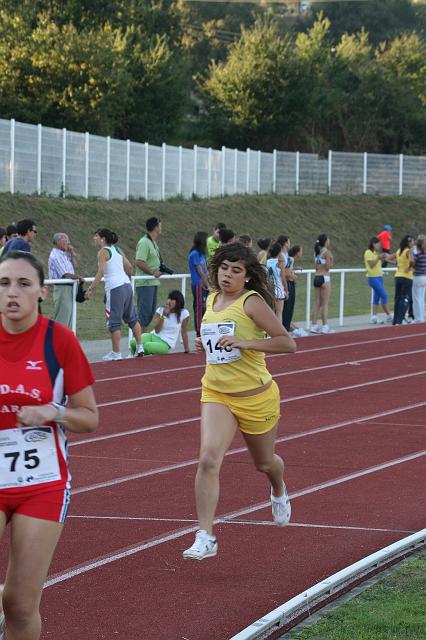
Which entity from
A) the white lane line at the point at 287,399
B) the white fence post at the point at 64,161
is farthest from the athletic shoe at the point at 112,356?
the white fence post at the point at 64,161

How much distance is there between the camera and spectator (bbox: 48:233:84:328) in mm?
17312

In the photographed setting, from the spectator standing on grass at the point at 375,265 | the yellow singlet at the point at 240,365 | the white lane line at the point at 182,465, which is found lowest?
the white lane line at the point at 182,465

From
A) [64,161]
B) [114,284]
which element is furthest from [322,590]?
[64,161]

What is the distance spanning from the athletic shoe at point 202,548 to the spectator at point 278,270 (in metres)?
13.3

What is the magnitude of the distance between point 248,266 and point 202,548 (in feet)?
5.65

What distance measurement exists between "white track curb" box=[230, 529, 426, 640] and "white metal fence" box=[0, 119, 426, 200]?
29.8m

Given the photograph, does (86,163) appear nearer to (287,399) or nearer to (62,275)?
(62,275)

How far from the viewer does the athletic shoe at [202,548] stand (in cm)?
663

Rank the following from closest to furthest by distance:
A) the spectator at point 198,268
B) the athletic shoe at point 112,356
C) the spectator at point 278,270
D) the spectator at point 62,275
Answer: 1. the spectator at point 62,275
2. the athletic shoe at point 112,356
3. the spectator at point 198,268
4. the spectator at point 278,270

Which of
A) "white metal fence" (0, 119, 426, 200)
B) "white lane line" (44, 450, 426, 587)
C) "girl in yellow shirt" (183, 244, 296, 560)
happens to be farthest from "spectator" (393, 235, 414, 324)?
"girl in yellow shirt" (183, 244, 296, 560)

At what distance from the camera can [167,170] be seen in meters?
46.5

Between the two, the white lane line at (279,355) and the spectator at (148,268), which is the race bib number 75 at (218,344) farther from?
the spectator at (148,268)

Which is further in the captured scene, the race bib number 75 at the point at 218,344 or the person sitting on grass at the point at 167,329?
the person sitting on grass at the point at 167,329

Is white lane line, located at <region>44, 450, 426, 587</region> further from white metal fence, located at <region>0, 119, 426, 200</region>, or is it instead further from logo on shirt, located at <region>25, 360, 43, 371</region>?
white metal fence, located at <region>0, 119, 426, 200</region>
